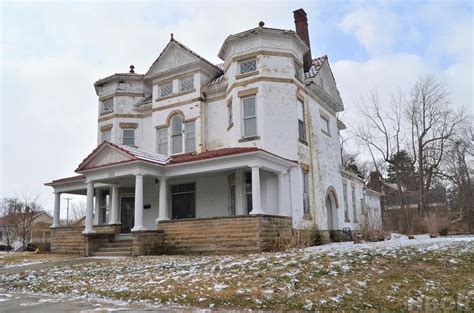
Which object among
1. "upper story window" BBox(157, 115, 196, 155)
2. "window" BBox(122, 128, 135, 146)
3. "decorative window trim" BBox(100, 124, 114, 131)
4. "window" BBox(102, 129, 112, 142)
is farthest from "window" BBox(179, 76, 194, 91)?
"window" BBox(102, 129, 112, 142)

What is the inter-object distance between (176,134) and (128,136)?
3.65m

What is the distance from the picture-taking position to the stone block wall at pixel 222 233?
14.1 meters

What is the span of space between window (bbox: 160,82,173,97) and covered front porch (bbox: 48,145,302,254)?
4.76 m

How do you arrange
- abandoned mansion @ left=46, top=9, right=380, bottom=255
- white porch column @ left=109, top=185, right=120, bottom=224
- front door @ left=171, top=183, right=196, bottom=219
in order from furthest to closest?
white porch column @ left=109, top=185, right=120, bottom=224 → front door @ left=171, top=183, right=196, bottom=219 → abandoned mansion @ left=46, top=9, right=380, bottom=255

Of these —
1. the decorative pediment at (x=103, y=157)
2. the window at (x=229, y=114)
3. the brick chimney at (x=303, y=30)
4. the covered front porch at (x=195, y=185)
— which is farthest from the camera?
the brick chimney at (x=303, y=30)

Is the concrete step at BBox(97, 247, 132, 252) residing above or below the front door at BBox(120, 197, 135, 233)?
below

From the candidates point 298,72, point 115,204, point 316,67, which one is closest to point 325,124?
point 316,67

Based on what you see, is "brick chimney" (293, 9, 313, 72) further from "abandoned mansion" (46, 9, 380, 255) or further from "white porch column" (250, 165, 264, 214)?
"white porch column" (250, 165, 264, 214)

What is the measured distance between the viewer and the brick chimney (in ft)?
68.8

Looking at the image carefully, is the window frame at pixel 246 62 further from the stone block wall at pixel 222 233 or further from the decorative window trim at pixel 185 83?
the stone block wall at pixel 222 233

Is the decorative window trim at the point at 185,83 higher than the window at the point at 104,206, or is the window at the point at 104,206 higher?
the decorative window trim at the point at 185,83

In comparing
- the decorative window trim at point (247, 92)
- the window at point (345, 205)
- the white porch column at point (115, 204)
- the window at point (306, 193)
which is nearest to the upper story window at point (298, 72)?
the decorative window trim at point (247, 92)

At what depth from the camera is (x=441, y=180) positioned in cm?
3828

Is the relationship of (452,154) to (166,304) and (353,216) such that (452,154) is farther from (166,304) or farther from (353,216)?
(166,304)
